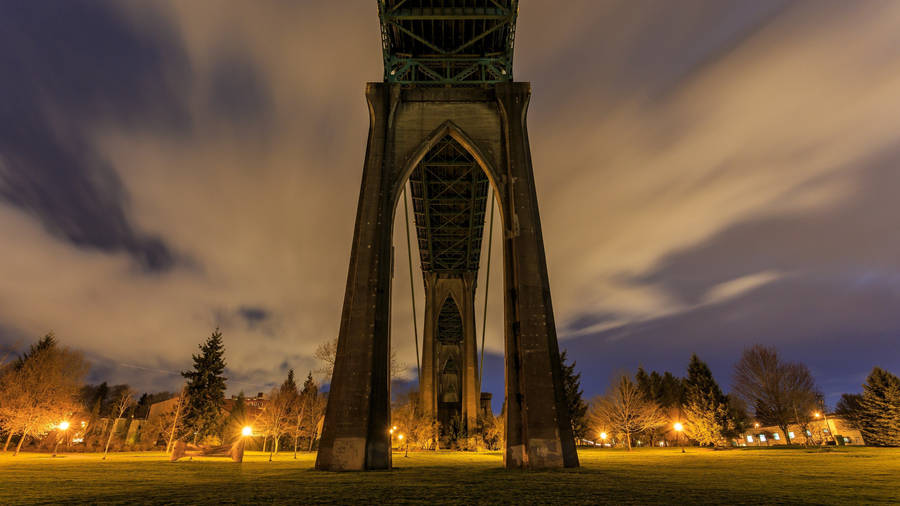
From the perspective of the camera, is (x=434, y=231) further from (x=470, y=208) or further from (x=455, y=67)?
(x=455, y=67)

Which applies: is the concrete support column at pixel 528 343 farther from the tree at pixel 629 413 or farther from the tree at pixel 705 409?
the tree at pixel 705 409

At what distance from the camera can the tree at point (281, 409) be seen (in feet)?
120

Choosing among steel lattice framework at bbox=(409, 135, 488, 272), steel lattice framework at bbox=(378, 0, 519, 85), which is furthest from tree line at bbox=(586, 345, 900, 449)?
steel lattice framework at bbox=(378, 0, 519, 85)

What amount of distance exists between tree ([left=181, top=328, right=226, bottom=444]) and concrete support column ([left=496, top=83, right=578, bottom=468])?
36.3 m

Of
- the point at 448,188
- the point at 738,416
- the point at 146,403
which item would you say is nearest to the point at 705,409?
the point at 738,416

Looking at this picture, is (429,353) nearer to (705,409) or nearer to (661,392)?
(705,409)

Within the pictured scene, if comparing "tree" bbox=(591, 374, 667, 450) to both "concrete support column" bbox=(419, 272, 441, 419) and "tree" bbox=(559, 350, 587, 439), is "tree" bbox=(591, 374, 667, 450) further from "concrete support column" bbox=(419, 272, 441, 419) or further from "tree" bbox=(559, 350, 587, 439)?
"concrete support column" bbox=(419, 272, 441, 419)

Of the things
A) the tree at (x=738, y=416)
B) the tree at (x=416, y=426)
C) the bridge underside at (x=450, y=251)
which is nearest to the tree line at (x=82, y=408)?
the tree at (x=416, y=426)

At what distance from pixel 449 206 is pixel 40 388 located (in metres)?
35.9

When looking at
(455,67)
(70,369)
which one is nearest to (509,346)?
(455,67)

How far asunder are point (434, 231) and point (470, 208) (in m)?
5.61

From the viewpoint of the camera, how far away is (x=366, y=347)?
15242mm

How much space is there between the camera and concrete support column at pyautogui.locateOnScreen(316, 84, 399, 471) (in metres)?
14.0

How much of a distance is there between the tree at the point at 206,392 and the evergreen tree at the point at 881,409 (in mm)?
56957
